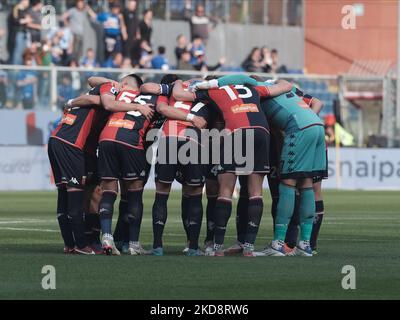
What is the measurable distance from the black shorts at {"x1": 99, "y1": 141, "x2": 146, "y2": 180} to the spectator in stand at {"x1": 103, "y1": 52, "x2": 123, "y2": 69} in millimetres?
19985

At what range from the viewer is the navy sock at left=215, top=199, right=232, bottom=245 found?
578 inches

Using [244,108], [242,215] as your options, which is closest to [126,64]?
[242,215]

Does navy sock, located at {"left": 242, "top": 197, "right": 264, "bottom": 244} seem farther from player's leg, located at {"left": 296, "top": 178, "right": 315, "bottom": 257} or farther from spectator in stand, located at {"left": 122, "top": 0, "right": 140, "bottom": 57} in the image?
spectator in stand, located at {"left": 122, "top": 0, "right": 140, "bottom": 57}

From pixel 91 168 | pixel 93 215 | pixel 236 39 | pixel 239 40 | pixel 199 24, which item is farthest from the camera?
pixel 239 40

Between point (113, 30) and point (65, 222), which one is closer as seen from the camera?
point (65, 222)

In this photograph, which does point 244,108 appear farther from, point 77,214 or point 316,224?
point 77,214

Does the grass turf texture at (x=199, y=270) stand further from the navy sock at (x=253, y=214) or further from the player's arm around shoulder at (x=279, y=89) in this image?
the player's arm around shoulder at (x=279, y=89)

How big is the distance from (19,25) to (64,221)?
63.3 ft

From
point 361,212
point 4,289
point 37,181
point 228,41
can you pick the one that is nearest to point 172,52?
point 228,41

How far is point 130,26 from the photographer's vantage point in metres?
35.7

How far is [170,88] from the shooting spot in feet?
49.2

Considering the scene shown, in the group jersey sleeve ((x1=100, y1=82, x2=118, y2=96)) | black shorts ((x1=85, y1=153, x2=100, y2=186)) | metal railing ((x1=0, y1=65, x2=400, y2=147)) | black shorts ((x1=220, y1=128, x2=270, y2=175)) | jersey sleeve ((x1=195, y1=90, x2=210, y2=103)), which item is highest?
jersey sleeve ((x1=100, y1=82, x2=118, y2=96))

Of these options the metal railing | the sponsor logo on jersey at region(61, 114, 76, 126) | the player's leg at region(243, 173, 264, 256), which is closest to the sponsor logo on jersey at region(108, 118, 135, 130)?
the sponsor logo on jersey at region(61, 114, 76, 126)
